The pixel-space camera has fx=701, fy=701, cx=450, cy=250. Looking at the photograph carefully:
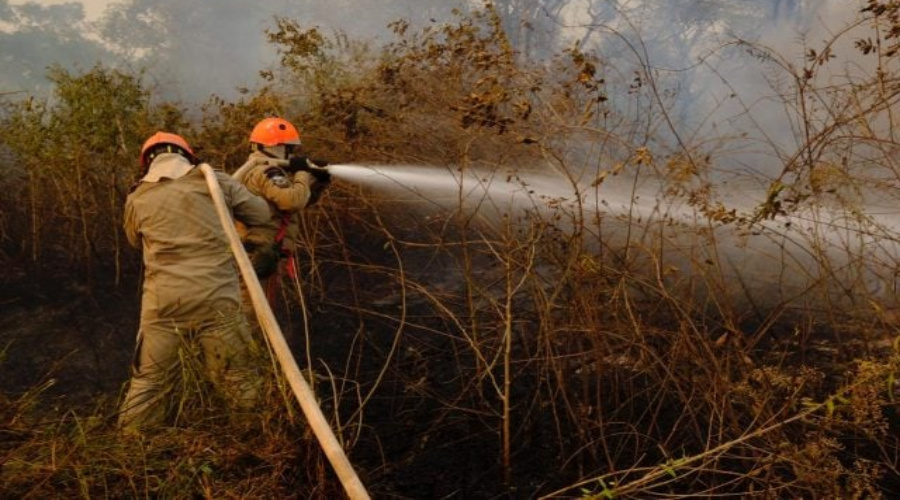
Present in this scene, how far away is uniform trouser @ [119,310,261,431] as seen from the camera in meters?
2.68

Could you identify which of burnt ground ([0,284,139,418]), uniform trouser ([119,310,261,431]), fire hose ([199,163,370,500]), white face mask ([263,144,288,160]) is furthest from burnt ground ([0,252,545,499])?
white face mask ([263,144,288,160])

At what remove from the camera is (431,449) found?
12.0ft

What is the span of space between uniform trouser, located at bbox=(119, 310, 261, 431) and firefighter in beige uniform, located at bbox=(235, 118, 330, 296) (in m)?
0.97

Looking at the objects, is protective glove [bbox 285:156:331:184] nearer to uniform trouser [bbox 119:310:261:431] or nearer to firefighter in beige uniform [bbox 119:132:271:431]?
firefighter in beige uniform [bbox 119:132:271:431]

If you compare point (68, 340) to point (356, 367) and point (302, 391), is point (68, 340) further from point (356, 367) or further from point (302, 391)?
point (302, 391)

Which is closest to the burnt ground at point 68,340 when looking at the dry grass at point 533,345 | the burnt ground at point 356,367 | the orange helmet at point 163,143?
the burnt ground at point 356,367

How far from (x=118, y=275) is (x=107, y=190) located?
0.92 m

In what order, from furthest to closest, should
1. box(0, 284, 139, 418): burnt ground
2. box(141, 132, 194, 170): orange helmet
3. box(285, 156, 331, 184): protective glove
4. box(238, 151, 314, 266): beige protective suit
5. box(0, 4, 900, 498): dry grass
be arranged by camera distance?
box(0, 284, 139, 418): burnt ground, box(285, 156, 331, 184): protective glove, box(238, 151, 314, 266): beige protective suit, box(141, 132, 194, 170): orange helmet, box(0, 4, 900, 498): dry grass

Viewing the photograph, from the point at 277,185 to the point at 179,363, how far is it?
1.57 m

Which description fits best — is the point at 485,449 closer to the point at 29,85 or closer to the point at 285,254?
the point at 285,254

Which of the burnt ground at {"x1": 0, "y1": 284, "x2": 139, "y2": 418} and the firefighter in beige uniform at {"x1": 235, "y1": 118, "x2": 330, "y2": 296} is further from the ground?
the firefighter in beige uniform at {"x1": 235, "y1": 118, "x2": 330, "y2": 296}

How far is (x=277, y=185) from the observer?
4527 millimetres

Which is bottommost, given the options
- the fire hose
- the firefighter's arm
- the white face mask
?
the fire hose

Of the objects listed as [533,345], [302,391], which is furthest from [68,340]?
[302,391]
